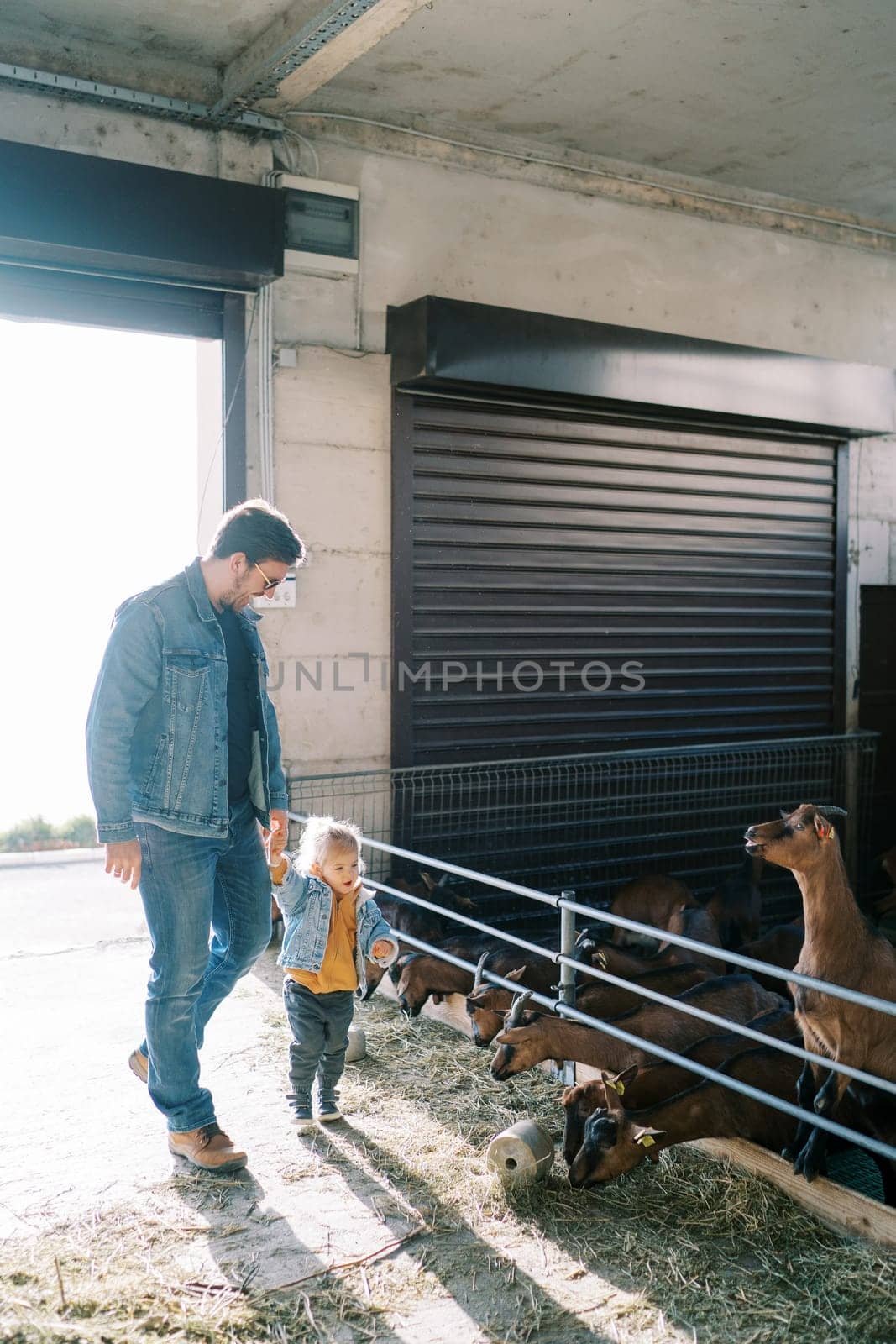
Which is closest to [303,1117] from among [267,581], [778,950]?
[267,581]

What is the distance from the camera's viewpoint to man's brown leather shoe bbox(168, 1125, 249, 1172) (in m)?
3.49

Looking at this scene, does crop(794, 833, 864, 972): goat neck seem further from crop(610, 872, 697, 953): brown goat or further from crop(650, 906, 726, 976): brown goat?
crop(610, 872, 697, 953): brown goat

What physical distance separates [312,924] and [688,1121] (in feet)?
4.30

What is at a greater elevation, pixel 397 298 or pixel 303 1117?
pixel 397 298

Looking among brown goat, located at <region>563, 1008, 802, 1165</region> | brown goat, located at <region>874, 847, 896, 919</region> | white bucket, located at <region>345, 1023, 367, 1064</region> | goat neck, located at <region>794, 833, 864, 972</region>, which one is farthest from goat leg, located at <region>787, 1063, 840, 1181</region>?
brown goat, located at <region>874, 847, 896, 919</region>

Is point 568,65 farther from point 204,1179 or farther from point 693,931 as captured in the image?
point 204,1179

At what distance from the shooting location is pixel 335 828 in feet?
12.8

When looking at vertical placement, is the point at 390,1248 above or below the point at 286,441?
below

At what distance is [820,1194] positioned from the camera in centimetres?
328

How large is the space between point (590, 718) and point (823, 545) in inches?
93.5

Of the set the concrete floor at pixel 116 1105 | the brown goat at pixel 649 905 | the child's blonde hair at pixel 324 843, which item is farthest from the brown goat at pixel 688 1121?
the brown goat at pixel 649 905

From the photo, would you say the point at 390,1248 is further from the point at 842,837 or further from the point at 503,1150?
the point at 842,837

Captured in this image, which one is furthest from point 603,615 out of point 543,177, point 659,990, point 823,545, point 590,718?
point 659,990

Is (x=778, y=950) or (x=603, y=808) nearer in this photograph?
(x=778, y=950)
